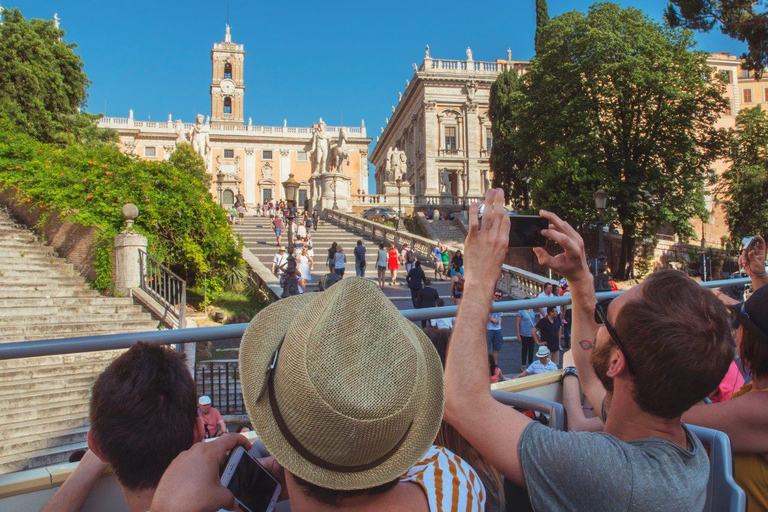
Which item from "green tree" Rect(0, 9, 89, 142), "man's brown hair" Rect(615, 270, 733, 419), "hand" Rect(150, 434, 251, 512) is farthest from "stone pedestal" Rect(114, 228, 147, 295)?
"green tree" Rect(0, 9, 89, 142)

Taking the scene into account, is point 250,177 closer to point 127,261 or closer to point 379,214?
point 379,214

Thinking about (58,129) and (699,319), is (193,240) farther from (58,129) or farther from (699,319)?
(699,319)

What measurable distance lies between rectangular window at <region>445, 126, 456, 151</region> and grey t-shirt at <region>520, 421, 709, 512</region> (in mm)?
50464

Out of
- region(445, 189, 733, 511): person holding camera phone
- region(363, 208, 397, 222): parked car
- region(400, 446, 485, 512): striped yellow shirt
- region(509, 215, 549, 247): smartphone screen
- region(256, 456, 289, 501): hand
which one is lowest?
region(256, 456, 289, 501): hand

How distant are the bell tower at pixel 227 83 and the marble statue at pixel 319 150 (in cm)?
4959

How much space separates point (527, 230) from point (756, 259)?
2.12m

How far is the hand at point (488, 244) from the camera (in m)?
1.51

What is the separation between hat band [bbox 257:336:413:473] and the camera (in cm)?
110

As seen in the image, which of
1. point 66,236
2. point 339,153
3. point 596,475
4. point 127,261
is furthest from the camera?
point 339,153

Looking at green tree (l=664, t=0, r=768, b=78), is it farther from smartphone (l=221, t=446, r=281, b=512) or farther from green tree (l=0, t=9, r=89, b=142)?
green tree (l=0, t=9, r=89, b=142)

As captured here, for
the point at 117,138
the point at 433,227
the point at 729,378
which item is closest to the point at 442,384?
the point at 729,378

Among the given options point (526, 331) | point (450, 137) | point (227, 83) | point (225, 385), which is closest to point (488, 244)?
point (225, 385)

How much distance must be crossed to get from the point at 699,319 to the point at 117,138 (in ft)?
99.0

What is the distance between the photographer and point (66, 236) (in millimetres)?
13883
